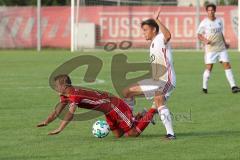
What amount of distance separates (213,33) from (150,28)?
8.68m

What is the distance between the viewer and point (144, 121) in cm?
1153

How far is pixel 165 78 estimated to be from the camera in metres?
11.4

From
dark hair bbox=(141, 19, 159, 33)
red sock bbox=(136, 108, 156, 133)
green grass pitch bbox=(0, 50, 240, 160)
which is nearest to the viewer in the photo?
green grass pitch bbox=(0, 50, 240, 160)

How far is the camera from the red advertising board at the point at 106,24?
4753cm

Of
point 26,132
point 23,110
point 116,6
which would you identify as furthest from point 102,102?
point 116,6

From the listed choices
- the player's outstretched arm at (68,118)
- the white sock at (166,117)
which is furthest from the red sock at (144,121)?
the player's outstretched arm at (68,118)

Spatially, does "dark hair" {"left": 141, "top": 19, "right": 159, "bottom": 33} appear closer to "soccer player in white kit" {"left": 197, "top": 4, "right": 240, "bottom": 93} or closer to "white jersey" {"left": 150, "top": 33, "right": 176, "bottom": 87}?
"white jersey" {"left": 150, "top": 33, "right": 176, "bottom": 87}

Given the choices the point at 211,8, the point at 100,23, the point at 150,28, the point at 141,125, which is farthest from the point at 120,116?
the point at 100,23

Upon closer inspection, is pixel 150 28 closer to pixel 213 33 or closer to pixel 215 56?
pixel 213 33

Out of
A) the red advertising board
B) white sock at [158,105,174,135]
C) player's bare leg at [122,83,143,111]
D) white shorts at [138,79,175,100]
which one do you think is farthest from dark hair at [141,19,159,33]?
the red advertising board

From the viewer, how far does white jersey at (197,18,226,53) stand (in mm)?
19625

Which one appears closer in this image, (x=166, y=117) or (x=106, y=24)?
(x=166, y=117)

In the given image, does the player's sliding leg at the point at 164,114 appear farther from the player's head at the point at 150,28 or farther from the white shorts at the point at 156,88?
the player's head at the point at 150,28

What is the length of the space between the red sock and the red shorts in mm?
124
